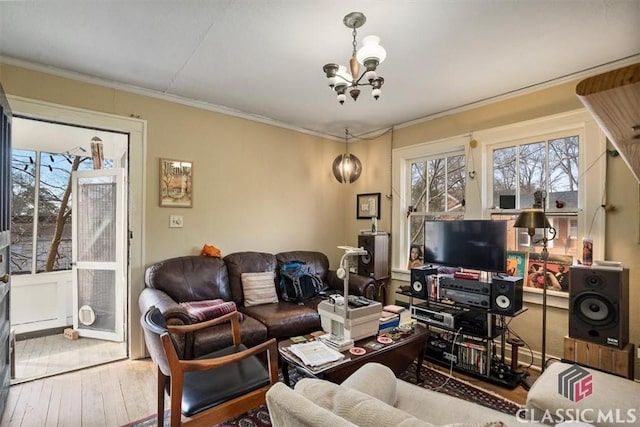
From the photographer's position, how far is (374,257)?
3.72m

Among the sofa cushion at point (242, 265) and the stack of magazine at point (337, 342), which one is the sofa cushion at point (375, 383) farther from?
the sofa cushion at point (242, 265)

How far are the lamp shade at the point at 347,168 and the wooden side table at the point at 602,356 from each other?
2826 mm

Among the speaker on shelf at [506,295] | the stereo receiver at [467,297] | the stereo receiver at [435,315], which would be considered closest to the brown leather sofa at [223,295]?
the stereo receiver at [435,315]

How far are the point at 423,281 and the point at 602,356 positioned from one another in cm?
132

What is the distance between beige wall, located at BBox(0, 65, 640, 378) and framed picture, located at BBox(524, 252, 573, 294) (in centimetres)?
21

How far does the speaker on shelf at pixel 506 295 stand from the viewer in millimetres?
2428

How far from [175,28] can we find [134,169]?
1.44 meters

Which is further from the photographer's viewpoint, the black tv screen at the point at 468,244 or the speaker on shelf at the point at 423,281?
the speaker on shelf at the point at 423,281

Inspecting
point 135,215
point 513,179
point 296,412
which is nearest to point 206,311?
point 135,215

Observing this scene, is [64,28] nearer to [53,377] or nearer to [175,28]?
[175,28]

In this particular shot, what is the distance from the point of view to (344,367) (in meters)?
1.80

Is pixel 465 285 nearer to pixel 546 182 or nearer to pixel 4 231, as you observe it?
pixel 546 182

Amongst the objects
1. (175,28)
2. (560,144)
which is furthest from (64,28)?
(560,144)

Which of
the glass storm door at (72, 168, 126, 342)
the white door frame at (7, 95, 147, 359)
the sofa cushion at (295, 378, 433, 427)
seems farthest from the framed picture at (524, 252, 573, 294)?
the glass storm door at (72, 168, 126, 342)
